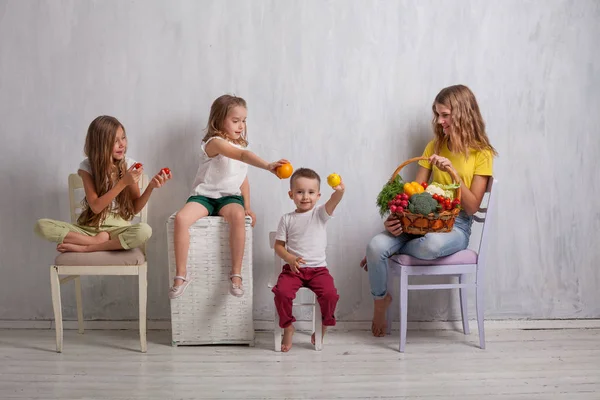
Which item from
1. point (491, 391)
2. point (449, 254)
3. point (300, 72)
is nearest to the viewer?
point (491, 391)

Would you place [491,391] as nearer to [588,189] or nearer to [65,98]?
[588,189]

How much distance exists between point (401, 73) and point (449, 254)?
100 cm

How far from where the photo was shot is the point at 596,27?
10.8 ft

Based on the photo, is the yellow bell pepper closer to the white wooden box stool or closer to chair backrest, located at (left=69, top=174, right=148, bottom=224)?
the white wooden box stool

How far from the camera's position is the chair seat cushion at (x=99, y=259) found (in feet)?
9.31

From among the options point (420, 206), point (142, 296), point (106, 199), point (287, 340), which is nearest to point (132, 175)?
point (106, 199)

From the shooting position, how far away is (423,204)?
106 inches

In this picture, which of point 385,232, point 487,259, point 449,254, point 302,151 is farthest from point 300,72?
point 487,259

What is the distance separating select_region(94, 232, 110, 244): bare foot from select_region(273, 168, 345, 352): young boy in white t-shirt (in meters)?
0.80

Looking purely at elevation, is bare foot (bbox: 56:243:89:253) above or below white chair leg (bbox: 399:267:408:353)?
above

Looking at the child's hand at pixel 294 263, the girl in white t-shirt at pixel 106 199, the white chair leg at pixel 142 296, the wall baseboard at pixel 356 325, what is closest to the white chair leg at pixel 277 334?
the child's hand at pixel 294 263

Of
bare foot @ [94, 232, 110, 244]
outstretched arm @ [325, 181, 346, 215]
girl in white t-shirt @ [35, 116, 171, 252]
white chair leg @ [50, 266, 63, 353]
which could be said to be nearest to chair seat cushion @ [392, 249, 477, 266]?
outstretched arm @ [325, 181, 346, 215]

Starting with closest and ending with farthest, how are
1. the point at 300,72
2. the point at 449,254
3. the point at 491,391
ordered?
the point at 491,391, the point at 449,254, the point at 300,72

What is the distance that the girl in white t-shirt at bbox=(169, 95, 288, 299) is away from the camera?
289 centimetres
